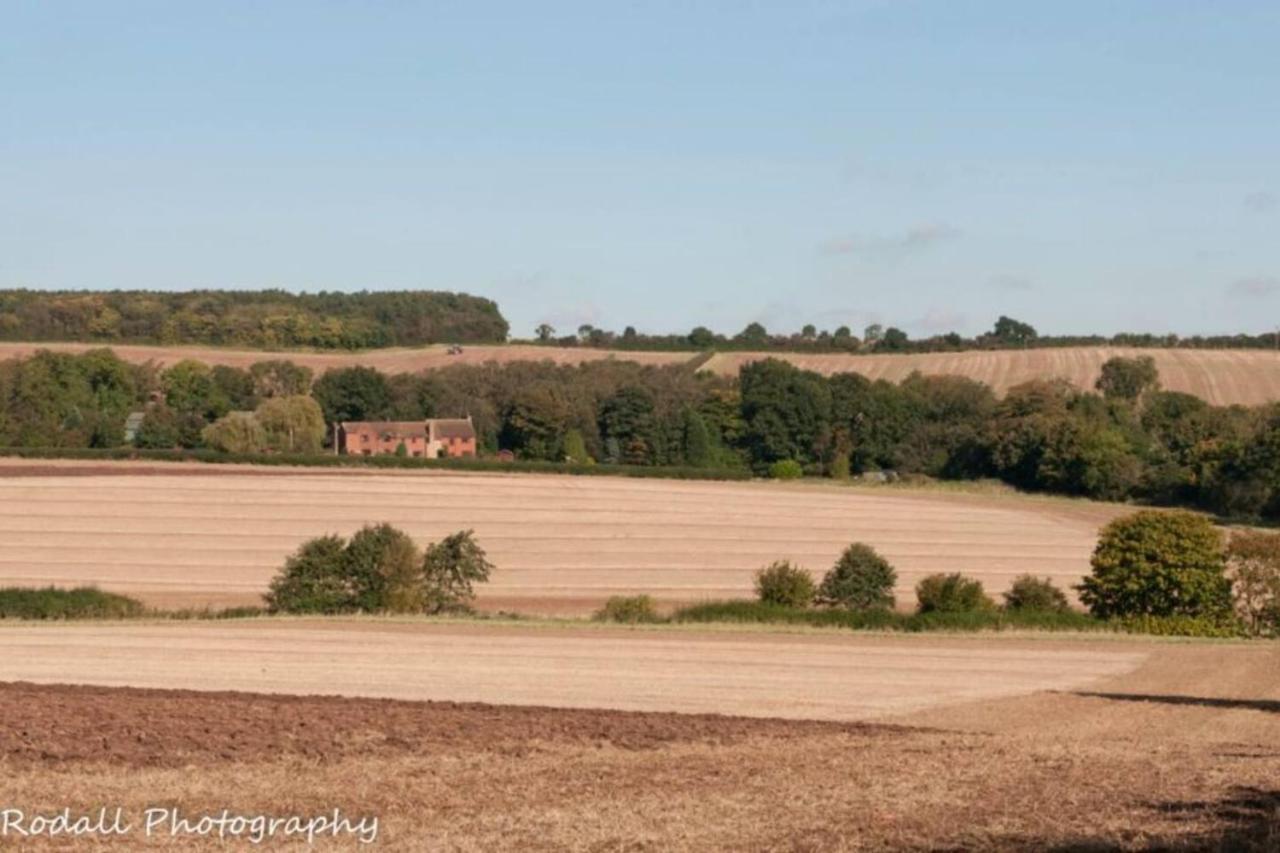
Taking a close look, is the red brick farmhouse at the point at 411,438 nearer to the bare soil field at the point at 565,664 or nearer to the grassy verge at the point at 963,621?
the grassy verge at the point at 963,621

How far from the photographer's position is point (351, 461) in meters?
92.4

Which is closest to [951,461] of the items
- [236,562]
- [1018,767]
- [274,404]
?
[274,404]

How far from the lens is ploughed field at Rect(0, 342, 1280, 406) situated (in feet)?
410

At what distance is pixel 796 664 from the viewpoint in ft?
128

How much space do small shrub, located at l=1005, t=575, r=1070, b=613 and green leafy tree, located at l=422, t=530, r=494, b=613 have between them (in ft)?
55.9

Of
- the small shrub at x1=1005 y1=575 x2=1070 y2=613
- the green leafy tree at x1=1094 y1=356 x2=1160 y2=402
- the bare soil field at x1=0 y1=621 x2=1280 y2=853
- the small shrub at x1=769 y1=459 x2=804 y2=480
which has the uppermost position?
the green leafy tree at x1=1094 y1=356 x2=1160 y2=402

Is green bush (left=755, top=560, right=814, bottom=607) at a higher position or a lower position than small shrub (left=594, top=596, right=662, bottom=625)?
higher

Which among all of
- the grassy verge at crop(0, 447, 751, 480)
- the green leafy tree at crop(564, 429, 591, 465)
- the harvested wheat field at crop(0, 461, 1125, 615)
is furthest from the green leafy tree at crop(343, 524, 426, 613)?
the green leafy tree at crop(564, 429, 591, 465)

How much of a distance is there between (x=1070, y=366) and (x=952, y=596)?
84282mm

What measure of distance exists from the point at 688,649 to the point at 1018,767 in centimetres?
2030

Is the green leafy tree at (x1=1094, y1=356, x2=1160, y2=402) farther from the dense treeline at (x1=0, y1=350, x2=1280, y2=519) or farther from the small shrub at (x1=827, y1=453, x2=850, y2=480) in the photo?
the small shrub at (x1=827, y1=453, x2=850, y2=480)

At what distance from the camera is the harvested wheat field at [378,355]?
129750mm

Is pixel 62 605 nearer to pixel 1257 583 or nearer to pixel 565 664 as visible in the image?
pixel 565 664

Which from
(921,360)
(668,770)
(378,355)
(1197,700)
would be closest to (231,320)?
(378,355)
